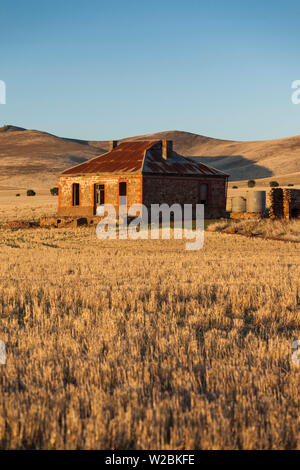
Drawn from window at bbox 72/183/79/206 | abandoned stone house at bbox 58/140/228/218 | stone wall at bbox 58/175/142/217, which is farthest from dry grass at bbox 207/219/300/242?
window at bbox 72/183/79/206

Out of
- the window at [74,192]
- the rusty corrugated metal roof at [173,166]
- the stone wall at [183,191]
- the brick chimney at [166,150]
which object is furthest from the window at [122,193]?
the brick chimney at [166,150]

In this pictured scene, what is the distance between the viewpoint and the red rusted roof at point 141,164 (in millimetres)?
32181

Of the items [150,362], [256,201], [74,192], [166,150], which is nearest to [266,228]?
[256,201]

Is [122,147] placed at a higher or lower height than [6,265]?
higher

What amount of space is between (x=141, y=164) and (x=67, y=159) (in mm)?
114601

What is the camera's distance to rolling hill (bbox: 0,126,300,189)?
10594 centimetres

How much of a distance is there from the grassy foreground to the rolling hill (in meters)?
74.6

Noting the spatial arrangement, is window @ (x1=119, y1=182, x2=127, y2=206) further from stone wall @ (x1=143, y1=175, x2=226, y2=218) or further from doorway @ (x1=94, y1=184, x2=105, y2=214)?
stone wall @ (x1=143, y1=175, x2=226, y2=218)

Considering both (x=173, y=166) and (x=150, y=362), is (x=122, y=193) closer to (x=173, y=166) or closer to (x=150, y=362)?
(x=173, y=166)

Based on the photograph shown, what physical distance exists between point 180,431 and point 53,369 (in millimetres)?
1809

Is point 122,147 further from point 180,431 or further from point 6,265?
point 180,431

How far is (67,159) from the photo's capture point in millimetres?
142500

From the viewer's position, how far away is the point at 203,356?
17.6 feet
